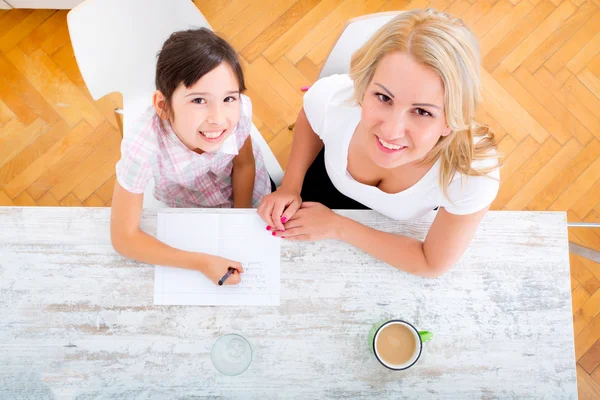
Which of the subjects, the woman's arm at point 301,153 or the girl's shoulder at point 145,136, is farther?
the woman's arm at point 301,153

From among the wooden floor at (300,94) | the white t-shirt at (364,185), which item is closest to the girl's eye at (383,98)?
the white t-shirt at (364,185)

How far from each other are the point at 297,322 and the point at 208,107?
52cm

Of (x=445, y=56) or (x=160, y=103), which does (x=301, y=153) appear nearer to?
(x=160, y=103)

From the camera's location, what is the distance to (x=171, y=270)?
1.05m

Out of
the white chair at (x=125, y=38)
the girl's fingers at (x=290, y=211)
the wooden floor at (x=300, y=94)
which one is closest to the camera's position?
the girl's fingers at (x=290, y=211)

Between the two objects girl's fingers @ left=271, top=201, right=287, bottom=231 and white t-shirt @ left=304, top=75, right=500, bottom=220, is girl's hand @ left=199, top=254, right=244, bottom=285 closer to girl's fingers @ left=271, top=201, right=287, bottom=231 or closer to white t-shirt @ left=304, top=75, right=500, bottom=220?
girl's fingers @ left=271, top=201, right=287, bottom=231

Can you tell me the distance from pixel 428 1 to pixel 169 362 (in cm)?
190

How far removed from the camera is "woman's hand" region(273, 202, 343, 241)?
3.48 feet

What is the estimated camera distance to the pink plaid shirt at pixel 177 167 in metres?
1.06

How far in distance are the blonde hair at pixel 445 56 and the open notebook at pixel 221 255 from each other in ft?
1.33

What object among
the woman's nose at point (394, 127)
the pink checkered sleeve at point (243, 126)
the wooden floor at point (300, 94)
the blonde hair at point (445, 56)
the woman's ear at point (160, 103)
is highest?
the blonde hair at point (445, 56)

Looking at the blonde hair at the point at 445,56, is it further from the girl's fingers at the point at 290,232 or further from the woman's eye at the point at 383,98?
the girl's fingers at the point at 290,232

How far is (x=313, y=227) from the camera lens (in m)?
1.07

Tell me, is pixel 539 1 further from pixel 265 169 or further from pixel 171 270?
pixel 171 270
